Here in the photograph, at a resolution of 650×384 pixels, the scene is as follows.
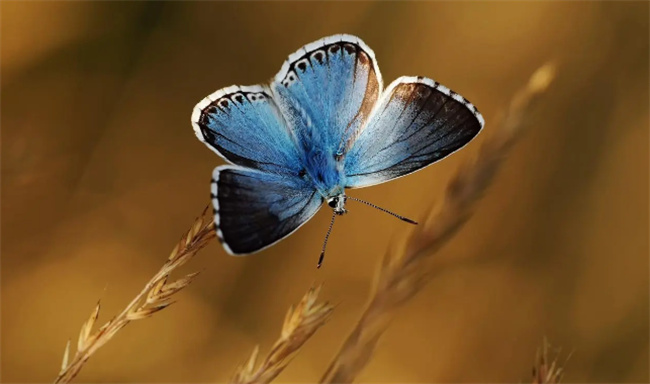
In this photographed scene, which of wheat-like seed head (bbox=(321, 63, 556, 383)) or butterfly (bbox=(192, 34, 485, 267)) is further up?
butterfly (bbox=(192, 34, 485, 267))

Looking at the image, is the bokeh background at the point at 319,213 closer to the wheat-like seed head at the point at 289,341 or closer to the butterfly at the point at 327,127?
the butterfly at the point at 327,127

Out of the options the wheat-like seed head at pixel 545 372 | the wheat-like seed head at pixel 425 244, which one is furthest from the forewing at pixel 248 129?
the wheat-like seed head at pixel 545 372

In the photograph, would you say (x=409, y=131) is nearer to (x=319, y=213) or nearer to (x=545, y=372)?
(x=319, y=213)

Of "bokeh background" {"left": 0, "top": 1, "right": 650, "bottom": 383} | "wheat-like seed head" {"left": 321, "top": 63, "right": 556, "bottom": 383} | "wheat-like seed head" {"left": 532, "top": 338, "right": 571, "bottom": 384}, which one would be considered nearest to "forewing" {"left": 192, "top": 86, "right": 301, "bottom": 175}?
"bokeh background" {"left": 0, "top": 1, "right": 650, "bottom": 383}

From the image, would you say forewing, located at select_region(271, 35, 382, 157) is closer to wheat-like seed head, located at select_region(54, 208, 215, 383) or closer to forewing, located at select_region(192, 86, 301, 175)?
forewing, located at select_region(192, 86, 301, 175)

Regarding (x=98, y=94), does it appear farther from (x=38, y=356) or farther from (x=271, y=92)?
(x=38, y=356)

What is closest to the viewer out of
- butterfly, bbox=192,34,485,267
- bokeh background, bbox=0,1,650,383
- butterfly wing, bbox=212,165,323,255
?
butterfly wing, bbox=212,165,323,255
